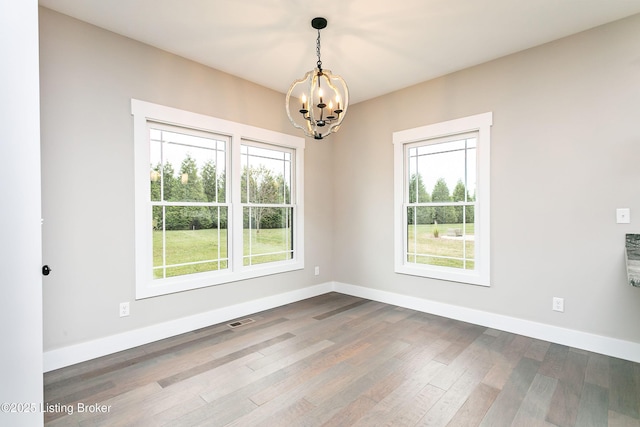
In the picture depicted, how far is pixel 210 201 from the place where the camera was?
11.5 ft

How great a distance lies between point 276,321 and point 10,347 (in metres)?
2.61

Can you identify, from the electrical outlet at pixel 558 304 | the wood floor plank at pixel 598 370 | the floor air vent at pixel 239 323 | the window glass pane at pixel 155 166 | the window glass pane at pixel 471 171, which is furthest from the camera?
the window glass pane at pixel 471 171

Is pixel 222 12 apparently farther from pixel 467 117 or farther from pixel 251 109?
pixel 467 117

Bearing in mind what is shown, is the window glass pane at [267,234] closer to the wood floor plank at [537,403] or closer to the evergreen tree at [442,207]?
the evergreen tree at [442,207]

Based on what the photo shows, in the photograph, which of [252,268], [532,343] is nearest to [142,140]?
[252,268]

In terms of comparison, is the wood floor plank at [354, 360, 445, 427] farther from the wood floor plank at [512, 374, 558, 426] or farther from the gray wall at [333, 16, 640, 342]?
the gray wall at [333, 16, 640, 342]

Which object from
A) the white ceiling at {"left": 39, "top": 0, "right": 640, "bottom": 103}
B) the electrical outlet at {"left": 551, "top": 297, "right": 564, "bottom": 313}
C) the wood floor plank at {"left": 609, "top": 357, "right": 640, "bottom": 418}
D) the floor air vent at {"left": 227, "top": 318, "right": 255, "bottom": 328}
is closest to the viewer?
the wood floor plank at {"left": 609, "top": 357, "right": 640, "bottom": 418}

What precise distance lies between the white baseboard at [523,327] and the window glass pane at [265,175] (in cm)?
192

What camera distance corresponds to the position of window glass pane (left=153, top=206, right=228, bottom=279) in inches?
123

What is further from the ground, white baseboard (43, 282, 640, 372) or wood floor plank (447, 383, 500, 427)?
white baseboard (43, 282, 640, 372)

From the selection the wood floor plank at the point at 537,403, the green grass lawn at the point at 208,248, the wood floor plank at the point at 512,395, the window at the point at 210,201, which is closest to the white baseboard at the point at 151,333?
the window at the point at 210,201

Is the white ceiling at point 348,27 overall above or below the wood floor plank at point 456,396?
above

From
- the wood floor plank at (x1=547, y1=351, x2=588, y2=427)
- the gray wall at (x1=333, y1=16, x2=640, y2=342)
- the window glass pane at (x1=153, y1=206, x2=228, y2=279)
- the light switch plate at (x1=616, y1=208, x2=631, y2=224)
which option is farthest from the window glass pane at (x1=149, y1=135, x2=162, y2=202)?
the light switch plate at (x1=616, y1=208, x2=631, y2=224)

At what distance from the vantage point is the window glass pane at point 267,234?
3.87 metres
